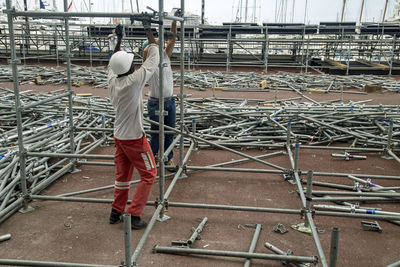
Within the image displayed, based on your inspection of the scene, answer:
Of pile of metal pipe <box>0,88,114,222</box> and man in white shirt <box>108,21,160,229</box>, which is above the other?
man in white shirt <box>108,21,160,229</box>

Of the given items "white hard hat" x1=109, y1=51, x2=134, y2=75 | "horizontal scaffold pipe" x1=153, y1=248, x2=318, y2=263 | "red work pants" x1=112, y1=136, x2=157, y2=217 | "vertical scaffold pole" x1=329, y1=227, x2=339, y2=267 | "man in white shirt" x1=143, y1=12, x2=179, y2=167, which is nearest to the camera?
"vertical scaffold pole" x1=329, y1=227, x2=339, y2=267

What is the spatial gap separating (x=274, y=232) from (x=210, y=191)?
1.36 meters

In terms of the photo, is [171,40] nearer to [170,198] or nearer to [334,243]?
[170,198]

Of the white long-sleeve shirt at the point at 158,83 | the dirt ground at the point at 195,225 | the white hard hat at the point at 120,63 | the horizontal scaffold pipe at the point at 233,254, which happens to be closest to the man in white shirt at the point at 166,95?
the white long-sleeve shirt at the point at 158,83

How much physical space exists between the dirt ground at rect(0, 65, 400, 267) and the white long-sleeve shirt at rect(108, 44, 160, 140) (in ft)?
3.85

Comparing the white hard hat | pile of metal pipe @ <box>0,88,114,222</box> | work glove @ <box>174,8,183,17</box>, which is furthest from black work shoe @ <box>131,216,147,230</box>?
work glove @ <box>174,8,183,17</box>

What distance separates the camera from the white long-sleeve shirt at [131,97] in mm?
3998

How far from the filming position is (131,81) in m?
3.97

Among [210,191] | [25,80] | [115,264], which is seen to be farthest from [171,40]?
[25,80]

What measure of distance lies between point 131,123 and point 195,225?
4.73 ft

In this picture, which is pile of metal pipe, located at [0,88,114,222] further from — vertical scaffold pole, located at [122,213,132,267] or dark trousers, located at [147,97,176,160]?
vertical scaffold pole, located at [122,213,132,267]

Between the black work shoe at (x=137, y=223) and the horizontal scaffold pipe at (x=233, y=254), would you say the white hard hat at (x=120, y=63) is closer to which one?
the black work shoe at (x=137, y=223)

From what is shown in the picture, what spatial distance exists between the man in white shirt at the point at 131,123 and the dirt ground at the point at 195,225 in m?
0.45

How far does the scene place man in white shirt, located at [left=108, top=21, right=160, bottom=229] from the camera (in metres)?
3.99
